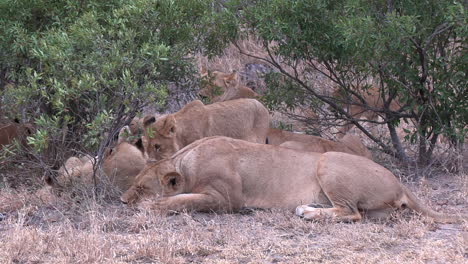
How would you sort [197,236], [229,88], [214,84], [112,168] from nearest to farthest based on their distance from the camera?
[197,236]
[112,168]
[214,84]
[229,88]

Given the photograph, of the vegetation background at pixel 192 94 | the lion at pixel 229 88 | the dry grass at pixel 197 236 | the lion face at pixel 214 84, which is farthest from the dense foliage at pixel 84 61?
the lion at pixel 229 88

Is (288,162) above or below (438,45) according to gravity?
below

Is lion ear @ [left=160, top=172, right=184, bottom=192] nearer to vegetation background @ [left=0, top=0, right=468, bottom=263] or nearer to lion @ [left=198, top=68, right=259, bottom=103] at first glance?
vegetation background @ [left=0, top=0, right=468, bottom=263]

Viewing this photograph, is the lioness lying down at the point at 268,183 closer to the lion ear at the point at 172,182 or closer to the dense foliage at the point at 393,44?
the lion ear at the point at 172,182

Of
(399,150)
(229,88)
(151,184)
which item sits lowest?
(229,88)

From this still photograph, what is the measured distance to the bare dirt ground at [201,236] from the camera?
600 cm

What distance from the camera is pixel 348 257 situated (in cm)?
597

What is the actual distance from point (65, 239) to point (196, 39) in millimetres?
4837

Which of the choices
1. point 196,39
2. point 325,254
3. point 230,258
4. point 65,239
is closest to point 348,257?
point 325,254

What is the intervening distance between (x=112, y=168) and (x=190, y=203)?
1461mm

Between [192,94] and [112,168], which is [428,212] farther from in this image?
[192,94]

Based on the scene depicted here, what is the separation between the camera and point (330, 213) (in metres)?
7.36

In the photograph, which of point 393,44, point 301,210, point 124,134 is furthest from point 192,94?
point 301,210

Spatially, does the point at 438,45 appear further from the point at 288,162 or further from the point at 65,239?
the point at 65,239
